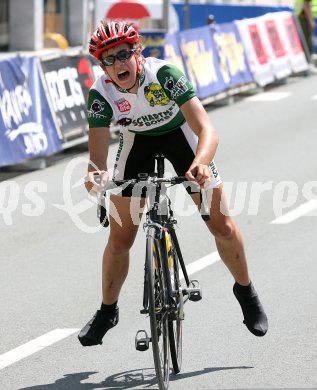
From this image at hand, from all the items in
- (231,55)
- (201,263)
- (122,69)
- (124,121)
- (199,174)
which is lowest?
Answer: (231,55)

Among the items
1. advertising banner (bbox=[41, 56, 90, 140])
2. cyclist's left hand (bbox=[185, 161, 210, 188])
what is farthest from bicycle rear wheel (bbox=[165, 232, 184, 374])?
advertising banner (bbox=[41, 56, 90, 140])

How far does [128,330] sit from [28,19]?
31.9m

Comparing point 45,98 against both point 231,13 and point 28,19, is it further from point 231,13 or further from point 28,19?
point 28,19

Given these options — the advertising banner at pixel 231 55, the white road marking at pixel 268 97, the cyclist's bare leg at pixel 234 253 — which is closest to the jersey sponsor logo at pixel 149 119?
the cyclist's bare leg at pixel 234 253

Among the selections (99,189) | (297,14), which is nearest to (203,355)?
(99,189)

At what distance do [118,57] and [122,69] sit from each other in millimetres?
71

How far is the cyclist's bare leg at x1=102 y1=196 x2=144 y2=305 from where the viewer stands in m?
6.96

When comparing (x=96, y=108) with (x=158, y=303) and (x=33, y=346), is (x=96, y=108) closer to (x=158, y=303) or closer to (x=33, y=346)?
(x=158, y=303)

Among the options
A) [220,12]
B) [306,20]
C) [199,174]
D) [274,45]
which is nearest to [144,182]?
Result: [199,174]

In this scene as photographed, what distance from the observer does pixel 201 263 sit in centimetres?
1005

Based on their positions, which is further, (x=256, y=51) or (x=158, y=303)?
(x=256, y=51)

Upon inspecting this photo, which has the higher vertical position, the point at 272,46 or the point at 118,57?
the point at 118,57

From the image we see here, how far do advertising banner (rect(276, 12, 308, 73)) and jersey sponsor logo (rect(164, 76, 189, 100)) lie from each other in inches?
806

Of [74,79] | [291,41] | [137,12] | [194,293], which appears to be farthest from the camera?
[137,12]
